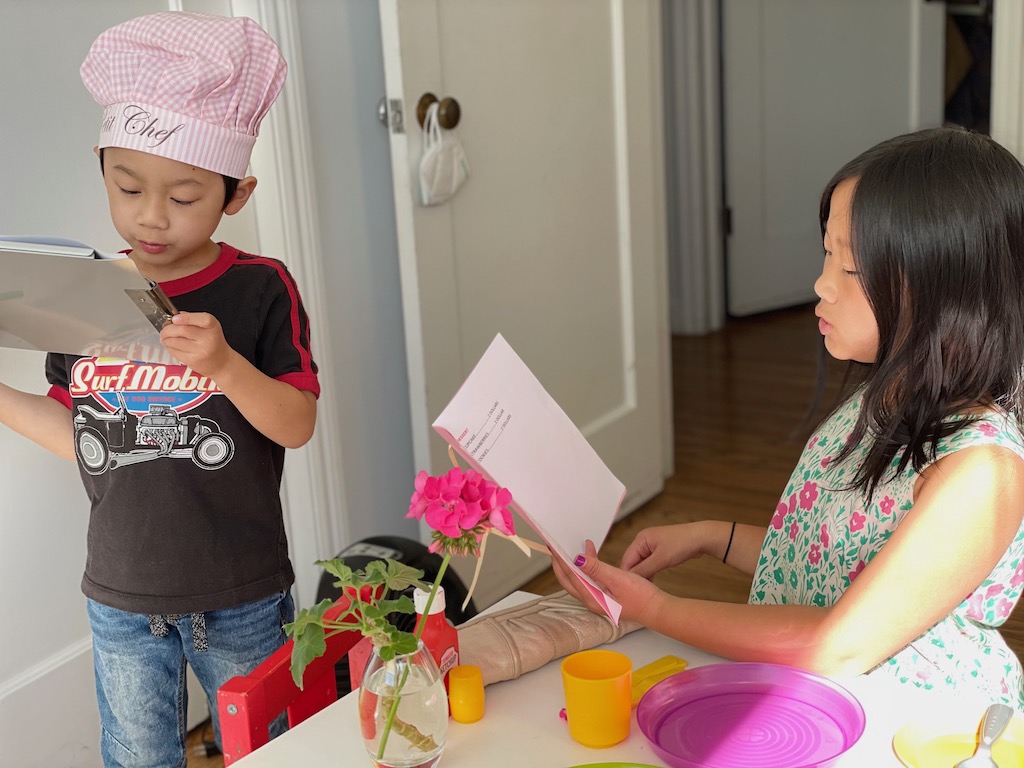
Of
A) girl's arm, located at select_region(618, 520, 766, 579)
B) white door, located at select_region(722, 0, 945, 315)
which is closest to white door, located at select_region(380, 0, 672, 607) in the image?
girl's arm, located at select_region(618, 520, 766, 579)

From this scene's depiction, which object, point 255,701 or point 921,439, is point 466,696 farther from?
point 921,439

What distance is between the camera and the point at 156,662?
1.28 m

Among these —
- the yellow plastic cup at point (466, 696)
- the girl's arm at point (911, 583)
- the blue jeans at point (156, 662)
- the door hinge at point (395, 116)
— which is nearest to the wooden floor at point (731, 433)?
the blue jeans at point (156, 662)

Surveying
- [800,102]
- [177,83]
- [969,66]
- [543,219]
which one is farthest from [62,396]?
[969,66]

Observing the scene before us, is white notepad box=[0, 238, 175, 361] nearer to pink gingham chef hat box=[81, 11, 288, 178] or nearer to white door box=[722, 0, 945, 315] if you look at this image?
pink gingham chef hat box=[81, 11, 288, 178]

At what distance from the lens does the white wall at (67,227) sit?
5.31 ft

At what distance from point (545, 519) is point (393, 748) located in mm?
237

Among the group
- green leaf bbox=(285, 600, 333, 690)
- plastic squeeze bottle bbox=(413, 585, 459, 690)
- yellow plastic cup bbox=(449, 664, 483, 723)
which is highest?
green leaf bbox=(285, 600, 333, 690)

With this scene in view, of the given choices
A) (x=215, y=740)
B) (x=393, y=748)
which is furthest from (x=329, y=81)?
(x=393, y=748)

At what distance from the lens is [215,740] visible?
6.22 feet

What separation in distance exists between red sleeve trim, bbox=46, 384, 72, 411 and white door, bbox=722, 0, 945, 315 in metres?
3.74

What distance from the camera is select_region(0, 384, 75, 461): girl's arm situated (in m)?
1.30

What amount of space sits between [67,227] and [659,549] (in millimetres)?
1039

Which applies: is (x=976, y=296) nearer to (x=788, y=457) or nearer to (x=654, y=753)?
(x=654, y=753)
